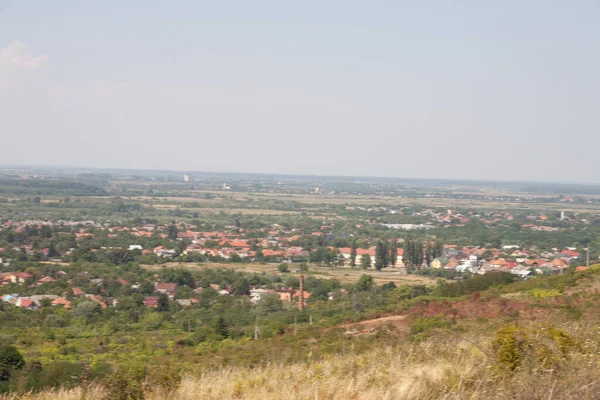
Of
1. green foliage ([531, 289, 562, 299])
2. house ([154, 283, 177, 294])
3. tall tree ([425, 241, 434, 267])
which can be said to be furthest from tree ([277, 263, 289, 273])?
green foliage ([531, 289, 562, 299])

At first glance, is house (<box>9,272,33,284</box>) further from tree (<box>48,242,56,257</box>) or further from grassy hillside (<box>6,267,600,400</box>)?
grassy hillside (<box>6,267,600,400</box>)

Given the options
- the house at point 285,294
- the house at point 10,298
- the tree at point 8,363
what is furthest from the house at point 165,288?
the tree at point 8,363

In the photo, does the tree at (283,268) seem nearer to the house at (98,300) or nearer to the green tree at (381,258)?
the green tree at (381,258)

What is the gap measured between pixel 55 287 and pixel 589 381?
26545 millimetres

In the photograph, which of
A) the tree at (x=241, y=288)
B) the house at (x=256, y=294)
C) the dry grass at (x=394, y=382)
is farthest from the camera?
the tree at (x=241, y=288)

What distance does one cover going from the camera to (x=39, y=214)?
218 feet

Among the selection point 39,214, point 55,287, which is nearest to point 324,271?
point 55,287

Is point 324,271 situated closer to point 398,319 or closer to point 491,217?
point 398,319

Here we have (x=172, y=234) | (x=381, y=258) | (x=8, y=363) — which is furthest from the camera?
(x=172, y=234)

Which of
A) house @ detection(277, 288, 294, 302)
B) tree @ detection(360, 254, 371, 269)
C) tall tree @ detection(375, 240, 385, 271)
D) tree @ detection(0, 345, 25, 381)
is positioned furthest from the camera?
tree @ detection(360, 254, 371, 269)

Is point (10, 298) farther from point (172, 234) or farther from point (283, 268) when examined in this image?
point (172, 234)

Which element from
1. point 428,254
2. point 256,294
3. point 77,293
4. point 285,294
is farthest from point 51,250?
point 428,254

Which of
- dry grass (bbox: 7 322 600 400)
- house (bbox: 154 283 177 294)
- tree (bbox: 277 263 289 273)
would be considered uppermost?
dry grass (bbox: 7 322 600 400)

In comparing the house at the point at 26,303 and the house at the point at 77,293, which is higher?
→ the house at the point at 26,303
